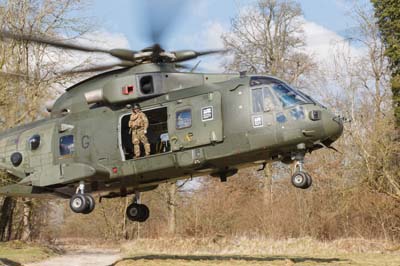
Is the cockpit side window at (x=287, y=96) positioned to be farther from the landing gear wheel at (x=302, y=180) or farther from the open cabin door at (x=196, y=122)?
the landing gear wheel at (x=302, y=180)

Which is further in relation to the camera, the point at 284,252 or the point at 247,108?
the point at 284,252

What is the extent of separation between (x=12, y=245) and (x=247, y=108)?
1713 centimetres

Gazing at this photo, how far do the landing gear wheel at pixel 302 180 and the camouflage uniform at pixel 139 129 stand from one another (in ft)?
11.8

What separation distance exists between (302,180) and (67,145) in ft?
20.4

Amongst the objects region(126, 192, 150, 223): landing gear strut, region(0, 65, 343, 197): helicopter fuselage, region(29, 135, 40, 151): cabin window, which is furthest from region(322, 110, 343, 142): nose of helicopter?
region(29, 135, 40, 151): cabin window

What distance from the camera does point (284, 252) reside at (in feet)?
75.4

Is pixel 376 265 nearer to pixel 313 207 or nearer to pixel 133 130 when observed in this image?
pixel 133 130

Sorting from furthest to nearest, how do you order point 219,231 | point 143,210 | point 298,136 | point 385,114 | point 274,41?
1. point 274,41
2. point 219,231
3. point 385,114
4. point 143,210
5. point 298,136

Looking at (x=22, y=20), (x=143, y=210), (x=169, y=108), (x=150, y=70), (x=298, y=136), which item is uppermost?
(x=22, y=20)

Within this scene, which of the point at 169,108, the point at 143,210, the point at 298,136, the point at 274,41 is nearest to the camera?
the point at 298,136

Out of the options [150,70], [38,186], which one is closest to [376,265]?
[150,70]

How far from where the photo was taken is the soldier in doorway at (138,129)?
14.0m

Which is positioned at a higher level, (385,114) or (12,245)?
(385,114)

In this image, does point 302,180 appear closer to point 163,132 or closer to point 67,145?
point 163,132
